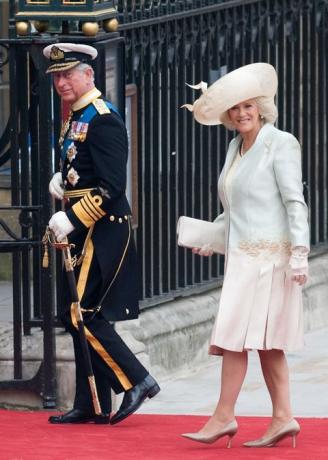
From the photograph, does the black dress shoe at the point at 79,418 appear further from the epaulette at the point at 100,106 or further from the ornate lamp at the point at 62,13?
the ornate lamp at the point at 62,13

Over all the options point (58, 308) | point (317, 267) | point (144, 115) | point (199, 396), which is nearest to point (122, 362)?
point (58, 308)

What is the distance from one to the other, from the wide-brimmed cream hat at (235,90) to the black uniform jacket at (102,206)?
609 millimetres

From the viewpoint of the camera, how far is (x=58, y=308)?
33.0ft

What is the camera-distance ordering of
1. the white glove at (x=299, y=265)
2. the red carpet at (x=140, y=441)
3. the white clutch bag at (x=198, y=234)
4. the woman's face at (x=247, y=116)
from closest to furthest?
the white glove at (x=299, y=265) < the red carpet at (x=140, y=441) < the woman's face at (x=247, y=116) < the white clutch bag at (x=198, y=234)

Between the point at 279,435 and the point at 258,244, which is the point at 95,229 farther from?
the point at 279,435

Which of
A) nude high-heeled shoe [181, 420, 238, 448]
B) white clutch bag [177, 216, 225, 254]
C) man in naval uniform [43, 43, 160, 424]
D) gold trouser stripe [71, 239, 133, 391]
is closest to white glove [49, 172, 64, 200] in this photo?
man in naval uniform [43, 43, 160, 424]

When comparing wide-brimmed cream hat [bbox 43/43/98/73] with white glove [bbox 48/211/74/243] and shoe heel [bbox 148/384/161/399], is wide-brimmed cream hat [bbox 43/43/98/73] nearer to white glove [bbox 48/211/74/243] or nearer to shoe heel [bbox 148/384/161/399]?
white glove [bbox 48/211/74/243]

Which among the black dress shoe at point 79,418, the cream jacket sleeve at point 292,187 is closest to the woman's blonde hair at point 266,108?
the cream jacket sleeve at point 292,187

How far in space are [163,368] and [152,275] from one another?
571 millimetres

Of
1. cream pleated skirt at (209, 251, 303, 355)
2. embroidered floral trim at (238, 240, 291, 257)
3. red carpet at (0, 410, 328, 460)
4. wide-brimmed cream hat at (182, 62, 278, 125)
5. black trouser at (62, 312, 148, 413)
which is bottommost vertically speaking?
red carpet at (0, 410, 328, 460)

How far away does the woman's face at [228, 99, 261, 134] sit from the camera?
344 inches

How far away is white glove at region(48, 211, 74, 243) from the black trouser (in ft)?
1.33

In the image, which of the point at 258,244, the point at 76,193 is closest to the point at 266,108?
the point at 258,244

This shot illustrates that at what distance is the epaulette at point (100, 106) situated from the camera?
30.6 feet
